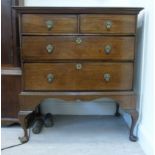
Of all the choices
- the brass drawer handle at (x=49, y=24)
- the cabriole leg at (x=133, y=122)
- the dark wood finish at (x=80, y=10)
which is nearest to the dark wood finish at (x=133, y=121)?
the cabriole leg at (x=133, y=122)

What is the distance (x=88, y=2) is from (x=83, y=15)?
2.11 feet

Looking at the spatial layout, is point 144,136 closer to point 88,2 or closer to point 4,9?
point 88,2

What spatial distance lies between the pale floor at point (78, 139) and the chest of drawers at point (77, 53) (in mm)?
283

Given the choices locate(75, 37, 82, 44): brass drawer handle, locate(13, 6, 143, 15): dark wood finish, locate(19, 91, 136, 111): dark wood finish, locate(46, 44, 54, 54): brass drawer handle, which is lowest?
locate(19, 91, 136, 111): dark wood finish

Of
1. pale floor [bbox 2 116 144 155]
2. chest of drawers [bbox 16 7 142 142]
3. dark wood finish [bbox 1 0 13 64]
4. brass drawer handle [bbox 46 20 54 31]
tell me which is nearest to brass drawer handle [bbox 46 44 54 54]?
chest of drawers [bbox 16 7 142 142]

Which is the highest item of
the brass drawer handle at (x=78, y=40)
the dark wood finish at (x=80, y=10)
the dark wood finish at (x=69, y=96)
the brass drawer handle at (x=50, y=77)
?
the dark wood finish at (x=80, y=10)

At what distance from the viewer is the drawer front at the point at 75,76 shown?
1587mm

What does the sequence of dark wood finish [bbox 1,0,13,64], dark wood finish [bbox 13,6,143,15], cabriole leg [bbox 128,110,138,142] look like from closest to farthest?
dark wood finish [bbox 13,6,143,15] < cabriole leg [bbox 128,110,138,142] < dark wood finish [bbox 1,0,13,64]

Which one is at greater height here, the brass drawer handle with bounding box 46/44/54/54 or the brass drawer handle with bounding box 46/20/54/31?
the brass drawer handle with bounding box 46/20/54/31

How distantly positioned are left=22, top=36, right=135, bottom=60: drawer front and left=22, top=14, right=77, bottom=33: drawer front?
5 centimetres

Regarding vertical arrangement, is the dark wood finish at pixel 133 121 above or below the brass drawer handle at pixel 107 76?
below

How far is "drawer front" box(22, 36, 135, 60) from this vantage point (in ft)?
5.10

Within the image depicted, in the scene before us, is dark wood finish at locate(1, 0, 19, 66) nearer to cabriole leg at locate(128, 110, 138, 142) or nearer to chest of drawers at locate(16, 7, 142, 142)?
chest of drawers at locate(16, 7, 142, 142)

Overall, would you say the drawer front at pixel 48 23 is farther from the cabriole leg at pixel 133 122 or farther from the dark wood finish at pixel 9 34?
the cabriole leg at pixel 133 122
